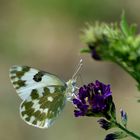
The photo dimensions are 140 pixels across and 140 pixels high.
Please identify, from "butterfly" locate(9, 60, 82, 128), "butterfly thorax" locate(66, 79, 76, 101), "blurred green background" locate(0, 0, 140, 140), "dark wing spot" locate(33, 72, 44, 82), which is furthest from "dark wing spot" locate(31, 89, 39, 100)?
"blurred green background" locate(0, 0, 140, 140)

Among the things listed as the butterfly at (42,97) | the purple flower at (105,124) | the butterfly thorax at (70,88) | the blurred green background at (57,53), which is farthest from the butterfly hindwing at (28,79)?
the blurred green background at (57,53)

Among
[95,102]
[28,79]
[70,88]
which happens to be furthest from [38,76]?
[95,102]

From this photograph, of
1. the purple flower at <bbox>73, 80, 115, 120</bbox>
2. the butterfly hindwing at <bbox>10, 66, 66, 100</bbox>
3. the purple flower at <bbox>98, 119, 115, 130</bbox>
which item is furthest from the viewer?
the butterfly hindwing at <bbox>10, 66, 66, 100</bbox>

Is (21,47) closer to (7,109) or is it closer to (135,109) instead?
(7,109)

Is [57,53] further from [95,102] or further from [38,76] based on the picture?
[95,102]

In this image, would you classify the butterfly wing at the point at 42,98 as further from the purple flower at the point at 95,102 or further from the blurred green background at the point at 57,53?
the blurred green background at the point at 57,53

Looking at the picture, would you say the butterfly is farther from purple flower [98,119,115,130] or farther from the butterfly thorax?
purple flower [98,119,115,130]

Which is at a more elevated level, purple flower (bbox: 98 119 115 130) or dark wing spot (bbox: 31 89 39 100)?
dark wing spot (bbox: 31 89 39 100)

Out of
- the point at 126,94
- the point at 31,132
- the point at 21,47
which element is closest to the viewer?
the point at 31,132

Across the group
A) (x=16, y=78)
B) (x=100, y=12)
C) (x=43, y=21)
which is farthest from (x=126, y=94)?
(x=16, y=78)
